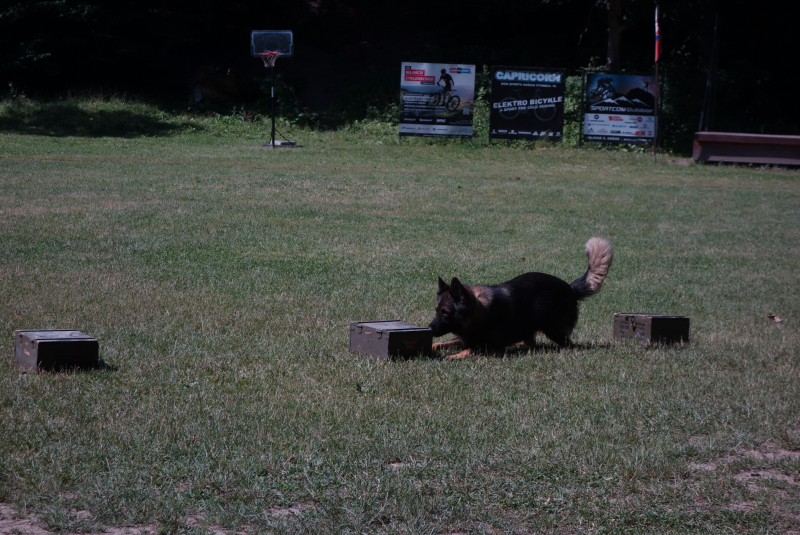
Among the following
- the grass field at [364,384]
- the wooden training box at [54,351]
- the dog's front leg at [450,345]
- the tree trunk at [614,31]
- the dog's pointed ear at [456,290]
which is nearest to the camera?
the grass field at [364,384]

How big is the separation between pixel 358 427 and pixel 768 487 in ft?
7.90

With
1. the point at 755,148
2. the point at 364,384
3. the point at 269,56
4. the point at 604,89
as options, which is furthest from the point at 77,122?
the point at 364,384

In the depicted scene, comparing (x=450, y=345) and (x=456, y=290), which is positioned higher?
(x=456, y=290)

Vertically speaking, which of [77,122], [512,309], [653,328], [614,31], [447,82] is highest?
[614,31]

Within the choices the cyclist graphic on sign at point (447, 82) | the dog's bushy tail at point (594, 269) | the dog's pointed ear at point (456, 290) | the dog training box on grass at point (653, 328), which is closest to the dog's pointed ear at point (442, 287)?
the dog's pointed ear at point (456, 290)

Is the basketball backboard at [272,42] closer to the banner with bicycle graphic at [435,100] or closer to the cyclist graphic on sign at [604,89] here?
the banner with bicycle graphic at [435,100]

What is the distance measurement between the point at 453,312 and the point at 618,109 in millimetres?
26240

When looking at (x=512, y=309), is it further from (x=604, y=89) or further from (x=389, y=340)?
(x=604, y=89)

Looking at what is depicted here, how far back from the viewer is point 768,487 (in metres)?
4.37

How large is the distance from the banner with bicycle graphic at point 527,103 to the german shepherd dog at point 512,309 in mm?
23970

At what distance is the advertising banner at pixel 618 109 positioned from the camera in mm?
30641

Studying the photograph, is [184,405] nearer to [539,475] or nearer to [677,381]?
[539,475]

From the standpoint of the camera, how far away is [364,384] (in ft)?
19.4

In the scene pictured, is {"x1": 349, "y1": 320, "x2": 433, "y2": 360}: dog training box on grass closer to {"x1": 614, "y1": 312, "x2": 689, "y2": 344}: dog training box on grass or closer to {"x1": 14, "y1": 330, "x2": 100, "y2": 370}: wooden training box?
{"x1": 14, "y1": 330, "x2": 100, "y2": 370}: wooden training box
